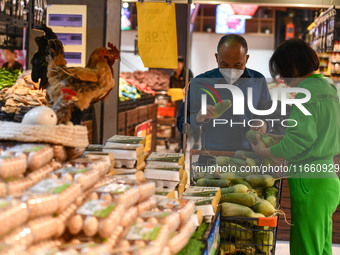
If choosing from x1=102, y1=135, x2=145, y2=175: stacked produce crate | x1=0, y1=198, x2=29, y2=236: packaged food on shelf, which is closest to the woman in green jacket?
x1=102, y1=135, x2=145, y2=175: stacked produce crate

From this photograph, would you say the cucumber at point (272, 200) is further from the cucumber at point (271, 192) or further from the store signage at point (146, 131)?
the store signage at point (146, 131)

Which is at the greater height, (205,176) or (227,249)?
(205,176)

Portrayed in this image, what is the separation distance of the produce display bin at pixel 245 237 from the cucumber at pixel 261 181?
1.49 ft

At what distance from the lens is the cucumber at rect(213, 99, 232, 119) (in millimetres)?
3495

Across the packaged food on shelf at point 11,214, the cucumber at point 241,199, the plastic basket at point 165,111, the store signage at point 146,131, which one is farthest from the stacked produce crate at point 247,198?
the plastic basket at point 165,111

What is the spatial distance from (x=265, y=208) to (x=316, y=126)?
1.92 ft

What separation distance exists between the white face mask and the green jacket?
2.12 ft

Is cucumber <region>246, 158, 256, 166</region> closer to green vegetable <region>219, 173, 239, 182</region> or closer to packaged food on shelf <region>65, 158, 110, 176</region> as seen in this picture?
green vegetable <region>219, 173, 239, 182</region>

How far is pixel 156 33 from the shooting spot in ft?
12.1

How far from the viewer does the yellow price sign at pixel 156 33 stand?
367cm

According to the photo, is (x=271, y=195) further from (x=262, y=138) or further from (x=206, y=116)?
(x=206, y=116)

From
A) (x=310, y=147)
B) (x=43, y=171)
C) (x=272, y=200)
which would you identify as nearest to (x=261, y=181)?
(x=272, y=200)

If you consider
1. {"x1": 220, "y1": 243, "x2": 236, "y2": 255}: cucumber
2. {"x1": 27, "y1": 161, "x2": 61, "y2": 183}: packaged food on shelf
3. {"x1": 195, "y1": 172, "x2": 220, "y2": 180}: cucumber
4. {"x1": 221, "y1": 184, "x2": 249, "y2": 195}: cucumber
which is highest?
{"x1": 27, "y1": 161, "x2": 61, "y2": 183}: packaged food on shelf

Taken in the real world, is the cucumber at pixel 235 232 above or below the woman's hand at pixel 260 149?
below
